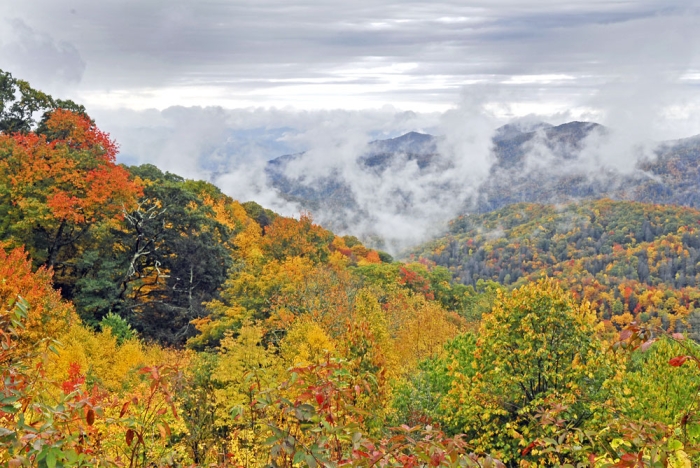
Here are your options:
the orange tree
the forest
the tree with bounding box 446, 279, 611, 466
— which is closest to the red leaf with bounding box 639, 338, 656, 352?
the forest

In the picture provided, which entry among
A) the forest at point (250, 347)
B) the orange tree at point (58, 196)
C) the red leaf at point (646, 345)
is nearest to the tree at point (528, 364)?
the forest at point (250, 347)

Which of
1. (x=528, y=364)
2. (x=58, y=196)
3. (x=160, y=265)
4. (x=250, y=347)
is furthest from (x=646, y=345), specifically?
(x=160, y=265)

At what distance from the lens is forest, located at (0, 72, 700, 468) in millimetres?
5609

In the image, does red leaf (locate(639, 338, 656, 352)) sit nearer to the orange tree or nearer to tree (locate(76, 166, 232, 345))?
the orange tree

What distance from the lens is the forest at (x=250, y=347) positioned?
5.61 m

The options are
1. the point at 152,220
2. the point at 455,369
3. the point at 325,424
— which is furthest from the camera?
the point at 152,220

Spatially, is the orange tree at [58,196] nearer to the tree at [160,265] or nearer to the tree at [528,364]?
the tree at [160,265]

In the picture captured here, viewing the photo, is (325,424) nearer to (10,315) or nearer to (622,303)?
(10,315)

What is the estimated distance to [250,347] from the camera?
24844 millimetres

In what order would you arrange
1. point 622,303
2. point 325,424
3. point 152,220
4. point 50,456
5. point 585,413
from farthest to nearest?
1. point 622,303
2. point 152,220
3. point 585,413
4. point 325,424
5. point 50,456

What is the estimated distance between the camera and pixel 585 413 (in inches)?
766

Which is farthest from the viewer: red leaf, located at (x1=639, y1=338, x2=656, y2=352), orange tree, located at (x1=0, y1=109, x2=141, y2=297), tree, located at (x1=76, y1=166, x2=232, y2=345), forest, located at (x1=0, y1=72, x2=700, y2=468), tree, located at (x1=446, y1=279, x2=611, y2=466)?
tree, located at (x1=76, y1=166, x2=232, y2=345)

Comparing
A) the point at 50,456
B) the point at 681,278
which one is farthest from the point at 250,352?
the point at 681,278

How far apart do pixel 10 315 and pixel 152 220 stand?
36.0 meters
